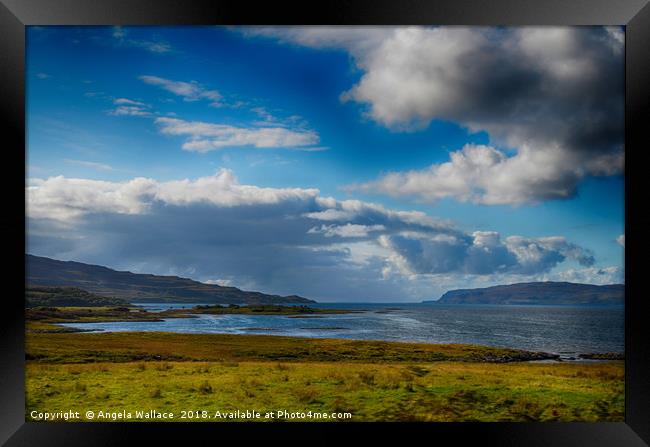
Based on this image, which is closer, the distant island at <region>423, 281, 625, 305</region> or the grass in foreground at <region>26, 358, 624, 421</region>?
the grass in foreground at <region>26, 358, 624, 421</region>

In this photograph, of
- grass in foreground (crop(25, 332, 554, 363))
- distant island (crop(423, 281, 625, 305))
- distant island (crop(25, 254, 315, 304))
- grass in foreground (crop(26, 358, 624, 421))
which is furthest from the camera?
distant island (crop(25, 254, 315, 304))

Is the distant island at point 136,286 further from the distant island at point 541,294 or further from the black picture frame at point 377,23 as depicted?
the distant island at point 541,294

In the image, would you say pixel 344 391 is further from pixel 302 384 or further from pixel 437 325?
pixel 437 325

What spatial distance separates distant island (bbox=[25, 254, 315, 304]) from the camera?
815 centimetres

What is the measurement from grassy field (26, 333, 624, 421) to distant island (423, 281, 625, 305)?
1258 mm

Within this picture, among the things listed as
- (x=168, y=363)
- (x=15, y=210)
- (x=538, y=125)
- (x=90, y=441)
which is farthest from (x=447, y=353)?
(x=15, y=210)

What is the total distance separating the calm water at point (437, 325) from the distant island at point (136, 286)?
1.37 ft

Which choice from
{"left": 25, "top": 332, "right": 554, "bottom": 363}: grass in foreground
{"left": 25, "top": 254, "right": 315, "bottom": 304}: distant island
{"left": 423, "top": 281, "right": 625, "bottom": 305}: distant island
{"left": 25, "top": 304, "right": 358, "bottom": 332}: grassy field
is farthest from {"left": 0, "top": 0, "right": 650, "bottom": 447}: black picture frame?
{"left": 25, "top": 254, "right": 315, "bottom": 304}: distant island

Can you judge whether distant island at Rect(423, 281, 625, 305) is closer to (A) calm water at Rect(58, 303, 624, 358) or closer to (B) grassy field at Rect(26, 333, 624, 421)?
(A) calm water at Rect(58, 303, 624, 358)

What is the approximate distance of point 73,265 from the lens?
28.3ft

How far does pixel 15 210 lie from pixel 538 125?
7290 millimetres

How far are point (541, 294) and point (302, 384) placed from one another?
619 cm

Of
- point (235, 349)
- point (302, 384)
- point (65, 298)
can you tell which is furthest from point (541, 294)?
point (65, 298)

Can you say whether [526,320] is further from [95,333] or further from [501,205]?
[95,333]
